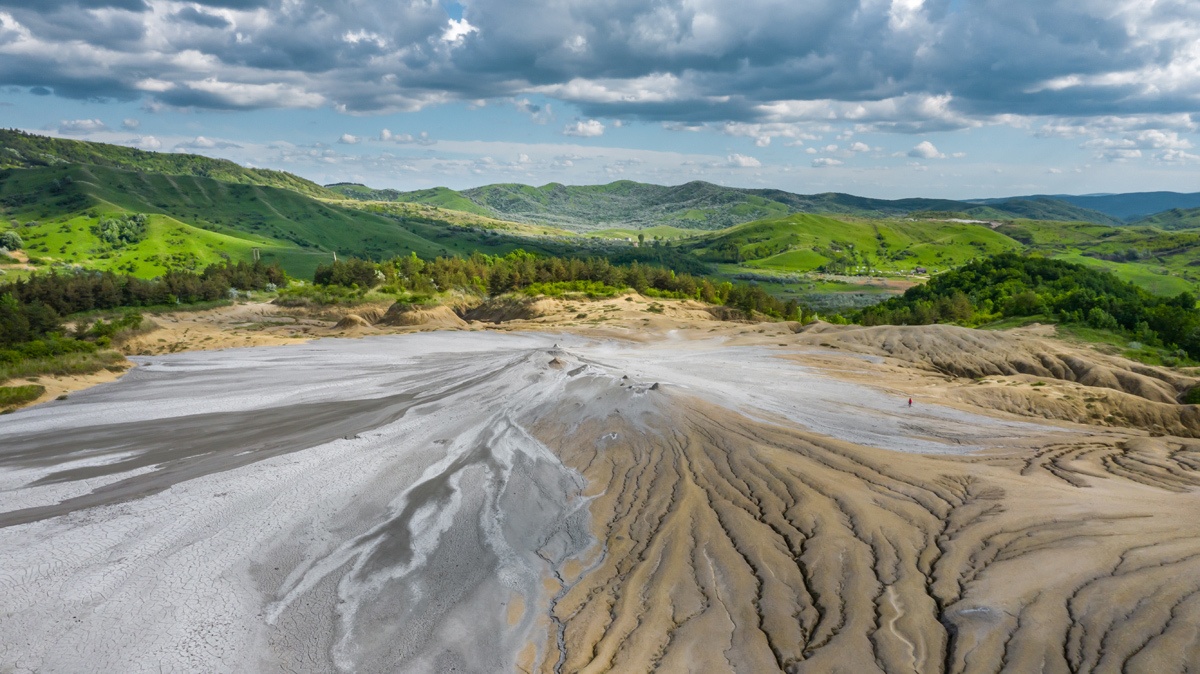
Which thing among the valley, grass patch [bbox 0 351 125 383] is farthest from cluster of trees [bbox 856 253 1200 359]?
grass patch [bbox 0 351 125 383]

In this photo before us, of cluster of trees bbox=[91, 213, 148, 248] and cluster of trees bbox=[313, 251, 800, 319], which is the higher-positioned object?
cluster of trees bbox=[91, 213, 148, 248]

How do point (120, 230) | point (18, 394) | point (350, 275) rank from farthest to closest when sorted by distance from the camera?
point (120, 230) → point (350, 275) → point (18, 394)

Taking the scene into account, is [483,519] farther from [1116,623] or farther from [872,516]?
[1116,623]

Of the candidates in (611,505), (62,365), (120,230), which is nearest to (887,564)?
(611,505)

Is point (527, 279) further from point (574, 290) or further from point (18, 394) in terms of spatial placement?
point (18, 394)

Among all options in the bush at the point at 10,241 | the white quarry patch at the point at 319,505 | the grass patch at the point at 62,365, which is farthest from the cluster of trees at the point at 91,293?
the bush at the point at 10,241

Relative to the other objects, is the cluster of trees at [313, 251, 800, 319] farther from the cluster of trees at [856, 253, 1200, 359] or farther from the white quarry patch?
the white quarry patch
